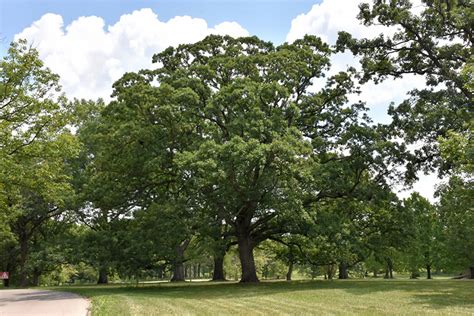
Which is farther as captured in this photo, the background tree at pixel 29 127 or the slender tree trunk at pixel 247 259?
the slender tree trunk at pixel 247 259

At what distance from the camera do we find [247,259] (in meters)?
28.7

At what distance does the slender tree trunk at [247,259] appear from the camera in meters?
28.3

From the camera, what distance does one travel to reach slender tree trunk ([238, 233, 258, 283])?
2828 centimetres

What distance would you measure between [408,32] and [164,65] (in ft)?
51.2

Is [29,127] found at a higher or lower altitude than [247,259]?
higher

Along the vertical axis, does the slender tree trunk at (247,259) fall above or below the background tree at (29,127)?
below

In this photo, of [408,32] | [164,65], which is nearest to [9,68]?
[164,65]

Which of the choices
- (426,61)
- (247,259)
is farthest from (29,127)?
(426,61)

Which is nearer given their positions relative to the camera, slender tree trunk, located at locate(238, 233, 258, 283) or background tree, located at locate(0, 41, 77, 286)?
background tree, located at locate(0, 41, 77, 286)

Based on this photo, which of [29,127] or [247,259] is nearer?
[29,127]

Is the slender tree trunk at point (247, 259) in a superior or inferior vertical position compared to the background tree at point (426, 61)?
inferior

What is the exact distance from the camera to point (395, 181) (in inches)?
1088

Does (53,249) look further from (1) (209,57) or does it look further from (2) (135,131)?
(1) (209,57)

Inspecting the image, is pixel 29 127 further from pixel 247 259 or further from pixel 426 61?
pixel 426 61
